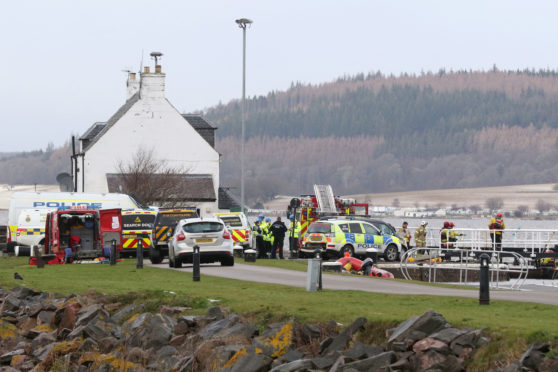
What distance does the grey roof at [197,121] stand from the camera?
3209 inches

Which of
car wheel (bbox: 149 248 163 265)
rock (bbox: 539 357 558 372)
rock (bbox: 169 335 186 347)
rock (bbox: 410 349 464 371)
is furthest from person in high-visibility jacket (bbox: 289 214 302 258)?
rock (bbox: 539 357 558 372)

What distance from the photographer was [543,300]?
725 inches

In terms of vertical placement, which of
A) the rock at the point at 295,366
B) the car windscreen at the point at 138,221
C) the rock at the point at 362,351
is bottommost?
the rock at the point at 295,366

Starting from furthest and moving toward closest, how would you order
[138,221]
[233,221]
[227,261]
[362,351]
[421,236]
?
[233,221]
[421,236]
[138,221]
[227,261]
[362,351]

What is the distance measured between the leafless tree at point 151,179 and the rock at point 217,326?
50.4m

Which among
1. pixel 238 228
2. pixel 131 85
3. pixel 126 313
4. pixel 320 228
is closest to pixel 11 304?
pixel 126 313

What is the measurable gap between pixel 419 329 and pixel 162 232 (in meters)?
25.1

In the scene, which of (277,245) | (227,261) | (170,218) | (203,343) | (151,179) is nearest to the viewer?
(203,343)

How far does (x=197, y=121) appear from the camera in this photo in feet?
271

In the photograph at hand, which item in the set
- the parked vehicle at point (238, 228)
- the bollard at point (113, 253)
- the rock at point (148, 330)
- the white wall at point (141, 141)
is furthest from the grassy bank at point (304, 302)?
the white wall at point (141, 141)

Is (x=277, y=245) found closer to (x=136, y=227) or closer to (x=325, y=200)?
(x=136, y=227)

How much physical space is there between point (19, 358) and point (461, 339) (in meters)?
8.88

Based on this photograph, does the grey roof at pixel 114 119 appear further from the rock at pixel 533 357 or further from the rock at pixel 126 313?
the rock at pixel 533 357

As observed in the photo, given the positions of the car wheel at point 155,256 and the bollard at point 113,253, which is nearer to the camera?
the bollard at point 113,253
